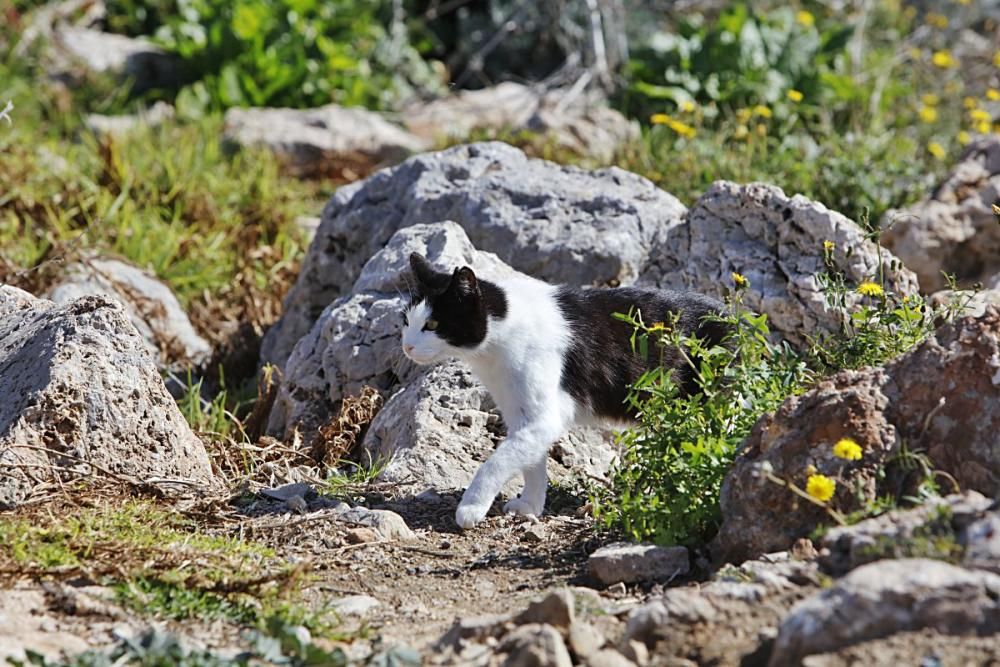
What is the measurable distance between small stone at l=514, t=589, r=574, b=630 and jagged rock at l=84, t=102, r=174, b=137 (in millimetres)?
7346

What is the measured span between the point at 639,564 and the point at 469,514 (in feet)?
2.94

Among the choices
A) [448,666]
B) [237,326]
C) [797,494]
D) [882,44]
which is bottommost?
[237,326]

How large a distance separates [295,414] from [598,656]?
10.3 feet

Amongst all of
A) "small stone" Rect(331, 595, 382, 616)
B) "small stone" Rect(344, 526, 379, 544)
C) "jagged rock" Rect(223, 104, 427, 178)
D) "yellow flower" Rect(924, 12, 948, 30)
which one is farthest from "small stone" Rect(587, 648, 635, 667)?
"yellow flower" Rect(924, 12, 948, 30)

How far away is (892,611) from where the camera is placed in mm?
2773

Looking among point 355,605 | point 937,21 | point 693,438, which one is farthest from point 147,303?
point 937,21

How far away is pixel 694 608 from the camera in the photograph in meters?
3.10

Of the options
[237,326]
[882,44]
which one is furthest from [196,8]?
[882,44]

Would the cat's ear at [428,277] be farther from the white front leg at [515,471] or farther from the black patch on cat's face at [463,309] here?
the white front leg at [515,471]

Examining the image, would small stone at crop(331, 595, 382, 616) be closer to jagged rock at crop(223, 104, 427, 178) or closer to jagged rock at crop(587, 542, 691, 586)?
jagged rock at crop(587, 542, 691, 586)

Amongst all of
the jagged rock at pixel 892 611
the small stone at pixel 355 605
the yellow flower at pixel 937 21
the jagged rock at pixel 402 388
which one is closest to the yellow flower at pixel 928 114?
the yellow flower at pixel 937 21

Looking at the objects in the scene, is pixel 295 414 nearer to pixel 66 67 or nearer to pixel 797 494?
pixel 797 494

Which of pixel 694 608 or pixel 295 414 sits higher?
pixel 694 608

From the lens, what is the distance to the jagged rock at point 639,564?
148 inches
